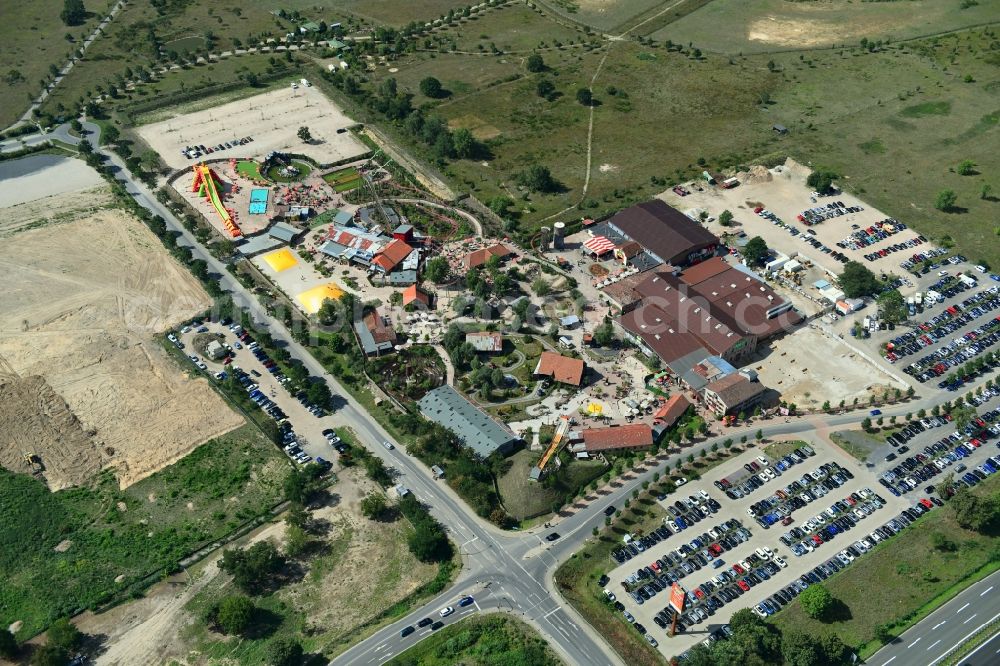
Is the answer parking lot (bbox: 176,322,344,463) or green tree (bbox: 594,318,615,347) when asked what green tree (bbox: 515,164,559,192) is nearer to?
green tree (bbox: 594,318,615,347)

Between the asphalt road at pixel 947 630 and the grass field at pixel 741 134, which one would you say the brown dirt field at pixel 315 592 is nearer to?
the asphalt road at pixel 947 630

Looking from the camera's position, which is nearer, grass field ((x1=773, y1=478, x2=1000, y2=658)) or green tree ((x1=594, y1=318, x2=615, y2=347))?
grass field ((x1=773, y1=478, x2=1000, y2=658))

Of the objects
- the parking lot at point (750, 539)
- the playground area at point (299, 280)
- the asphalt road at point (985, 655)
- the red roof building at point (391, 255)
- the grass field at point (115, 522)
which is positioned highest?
the red roof building at point (391, 255)

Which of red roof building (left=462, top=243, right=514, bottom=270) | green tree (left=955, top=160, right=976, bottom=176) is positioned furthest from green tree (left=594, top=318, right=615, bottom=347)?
green tree (left=955, top=160, right=976, bottom=176)

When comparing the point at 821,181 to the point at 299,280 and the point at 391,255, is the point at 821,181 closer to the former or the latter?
the point at 391,255

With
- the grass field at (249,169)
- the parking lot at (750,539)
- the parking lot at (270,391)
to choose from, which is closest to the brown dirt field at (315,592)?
the parking lot at (270,391)

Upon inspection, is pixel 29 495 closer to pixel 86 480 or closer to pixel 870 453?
pixel 86 480
